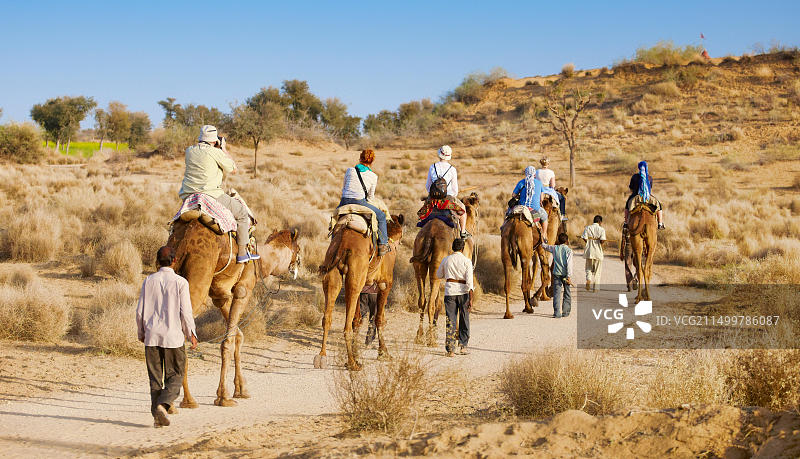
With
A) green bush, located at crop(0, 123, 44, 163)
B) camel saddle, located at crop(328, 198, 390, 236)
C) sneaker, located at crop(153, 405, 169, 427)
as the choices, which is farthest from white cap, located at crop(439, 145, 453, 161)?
green bush, located at crop(0, 123, 44, 163)

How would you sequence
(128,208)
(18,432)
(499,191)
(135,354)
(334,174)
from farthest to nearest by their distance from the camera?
(334,174) → (499,191) → (128,208) → (135,354) → (18,432)

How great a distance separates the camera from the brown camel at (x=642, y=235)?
52.0 feet

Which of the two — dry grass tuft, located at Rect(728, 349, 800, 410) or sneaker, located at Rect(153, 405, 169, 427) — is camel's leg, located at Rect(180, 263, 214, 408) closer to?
sneaker, located at Rect(153, 405, 169, 427)

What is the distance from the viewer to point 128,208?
23922mm

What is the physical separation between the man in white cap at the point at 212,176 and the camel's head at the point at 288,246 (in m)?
1.30

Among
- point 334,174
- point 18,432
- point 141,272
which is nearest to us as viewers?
point 18,432

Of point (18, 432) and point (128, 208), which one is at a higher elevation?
point (128, 208)

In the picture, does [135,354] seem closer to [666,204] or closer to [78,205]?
[78,205]

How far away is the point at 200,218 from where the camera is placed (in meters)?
8.34

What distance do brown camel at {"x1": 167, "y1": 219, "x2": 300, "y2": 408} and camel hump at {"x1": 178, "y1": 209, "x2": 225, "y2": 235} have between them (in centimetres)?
4

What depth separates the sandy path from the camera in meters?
7.09

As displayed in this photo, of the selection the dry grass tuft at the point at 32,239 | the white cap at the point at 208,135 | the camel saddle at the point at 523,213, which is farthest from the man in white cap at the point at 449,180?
the dry grass tuft at the point at 32,239

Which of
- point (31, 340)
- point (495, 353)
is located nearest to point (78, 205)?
point (31, 340)

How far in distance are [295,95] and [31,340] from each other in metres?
58.7
